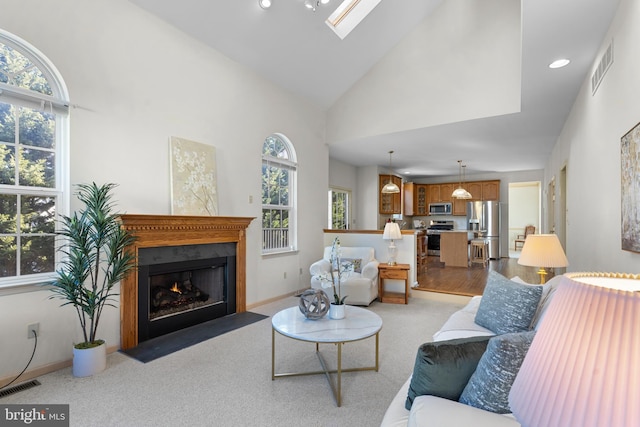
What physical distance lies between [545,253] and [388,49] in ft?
13.1

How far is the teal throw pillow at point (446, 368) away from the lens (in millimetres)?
1373

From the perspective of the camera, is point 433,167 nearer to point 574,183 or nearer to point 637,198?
point 574,183

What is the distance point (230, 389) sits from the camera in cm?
247

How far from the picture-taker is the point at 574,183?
388cm

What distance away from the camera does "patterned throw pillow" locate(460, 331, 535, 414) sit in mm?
1202

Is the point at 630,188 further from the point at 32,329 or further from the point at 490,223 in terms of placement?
the point at 490,223

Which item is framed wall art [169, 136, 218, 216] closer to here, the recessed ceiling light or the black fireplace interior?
the black fireplace interior

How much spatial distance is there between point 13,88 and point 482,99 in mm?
5075

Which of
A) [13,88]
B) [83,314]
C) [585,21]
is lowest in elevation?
[83,314]

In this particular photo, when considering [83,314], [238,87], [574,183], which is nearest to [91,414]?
[83,314]

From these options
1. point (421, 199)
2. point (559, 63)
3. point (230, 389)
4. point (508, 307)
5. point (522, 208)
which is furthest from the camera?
point (522, 208)

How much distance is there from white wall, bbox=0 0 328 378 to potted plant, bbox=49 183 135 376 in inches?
7.9

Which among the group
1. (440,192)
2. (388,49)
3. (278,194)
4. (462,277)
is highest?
(388,49)

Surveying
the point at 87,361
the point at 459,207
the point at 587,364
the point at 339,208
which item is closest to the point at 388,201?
the point at 339,208
